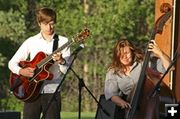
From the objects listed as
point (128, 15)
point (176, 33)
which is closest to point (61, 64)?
point (176, 33)

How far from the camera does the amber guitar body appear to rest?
248 inches

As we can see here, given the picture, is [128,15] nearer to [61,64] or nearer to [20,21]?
[20,21]

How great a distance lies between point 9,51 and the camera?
21.4 metres

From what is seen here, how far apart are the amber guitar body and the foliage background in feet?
44.4

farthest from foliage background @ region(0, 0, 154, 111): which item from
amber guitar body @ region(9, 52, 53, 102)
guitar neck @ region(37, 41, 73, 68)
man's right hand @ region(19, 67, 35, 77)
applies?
guitar neck @ region(37, 41, 73, 68)

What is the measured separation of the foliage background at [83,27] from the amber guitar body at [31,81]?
13544mm

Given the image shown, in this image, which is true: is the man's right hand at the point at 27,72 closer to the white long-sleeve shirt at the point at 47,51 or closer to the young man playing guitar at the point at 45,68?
the young man playing guitar at the point at 45,68

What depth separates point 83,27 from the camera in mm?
21469

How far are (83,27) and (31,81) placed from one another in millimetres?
15132

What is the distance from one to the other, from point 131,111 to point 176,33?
1.73 metres

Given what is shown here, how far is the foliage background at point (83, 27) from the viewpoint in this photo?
816 inches

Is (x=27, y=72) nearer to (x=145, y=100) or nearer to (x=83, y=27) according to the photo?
(x=145, y=100)

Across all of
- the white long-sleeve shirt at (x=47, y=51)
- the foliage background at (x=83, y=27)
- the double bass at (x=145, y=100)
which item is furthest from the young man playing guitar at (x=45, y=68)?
the foliage background at (x=83, y=27)

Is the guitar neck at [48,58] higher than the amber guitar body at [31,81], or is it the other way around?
the guitar neck at [48,58]
